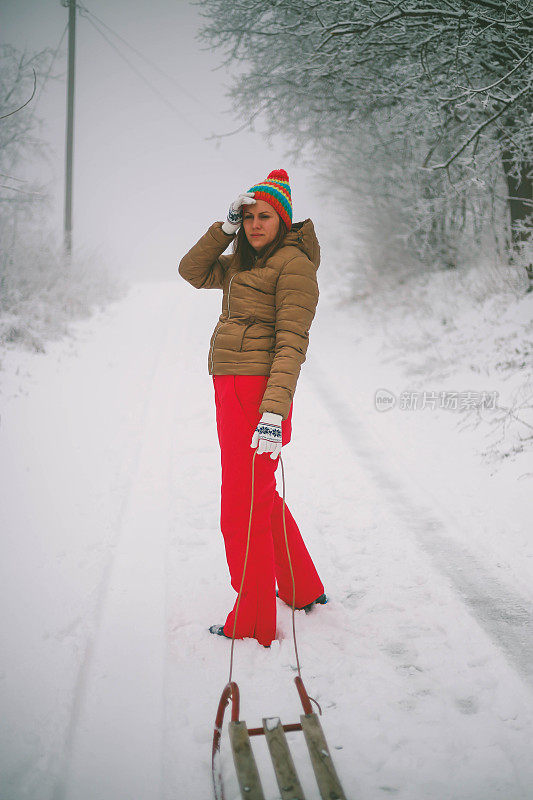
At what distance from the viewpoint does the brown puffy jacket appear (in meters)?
2.20

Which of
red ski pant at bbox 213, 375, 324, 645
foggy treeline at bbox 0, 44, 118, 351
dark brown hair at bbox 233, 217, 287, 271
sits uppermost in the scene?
foggy treeline at bbox 0, 44, 118, 351

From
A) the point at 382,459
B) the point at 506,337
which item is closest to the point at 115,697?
the point at 382,459

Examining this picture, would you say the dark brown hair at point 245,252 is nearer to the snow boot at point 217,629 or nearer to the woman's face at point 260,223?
the woman's face at point 260,223

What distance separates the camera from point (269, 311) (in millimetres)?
2338

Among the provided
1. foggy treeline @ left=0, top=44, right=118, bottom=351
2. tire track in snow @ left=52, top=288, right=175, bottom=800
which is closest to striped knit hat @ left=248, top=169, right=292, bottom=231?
tire track in snow @ left=52, top=288, right=175, bottom=800

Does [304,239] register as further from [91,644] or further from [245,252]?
[91,644]

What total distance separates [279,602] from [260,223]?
2.12 meters

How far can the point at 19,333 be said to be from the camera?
771 cm

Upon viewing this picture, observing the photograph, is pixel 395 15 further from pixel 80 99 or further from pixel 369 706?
pixel 80 99

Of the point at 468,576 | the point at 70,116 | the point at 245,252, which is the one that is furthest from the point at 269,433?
the point at 70,116

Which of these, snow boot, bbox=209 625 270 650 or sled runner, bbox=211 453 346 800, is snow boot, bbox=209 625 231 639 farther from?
sled runner, bbox=211 453 346 800

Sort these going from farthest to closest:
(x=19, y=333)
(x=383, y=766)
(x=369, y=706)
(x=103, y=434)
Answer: (x=19, y=333)
(x=103, y=434)
(x=369, y=706)
(x=383, y=766)

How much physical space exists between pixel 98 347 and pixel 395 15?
6.55m

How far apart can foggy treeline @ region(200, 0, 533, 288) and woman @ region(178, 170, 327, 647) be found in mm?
3360
